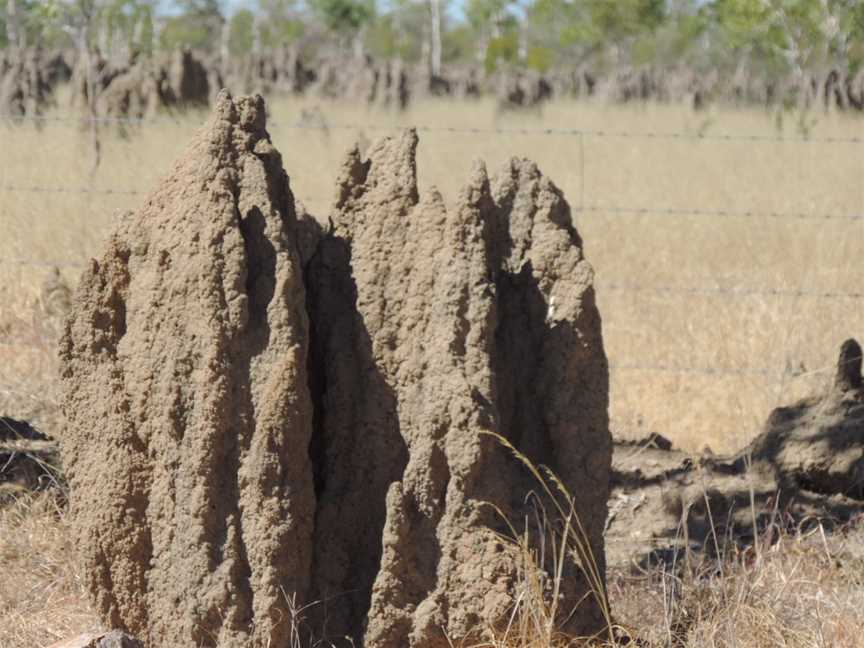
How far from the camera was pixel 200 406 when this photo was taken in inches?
126

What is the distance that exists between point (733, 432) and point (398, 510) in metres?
3.45

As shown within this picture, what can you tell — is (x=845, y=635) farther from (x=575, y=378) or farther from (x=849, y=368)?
(x=849, y=368)

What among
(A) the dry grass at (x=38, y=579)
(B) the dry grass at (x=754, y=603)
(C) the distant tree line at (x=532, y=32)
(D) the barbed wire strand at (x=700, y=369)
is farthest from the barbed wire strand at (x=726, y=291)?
(C) the distant tree line at (x=532, y=32)

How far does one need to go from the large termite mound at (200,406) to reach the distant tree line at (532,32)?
23441 millimetres

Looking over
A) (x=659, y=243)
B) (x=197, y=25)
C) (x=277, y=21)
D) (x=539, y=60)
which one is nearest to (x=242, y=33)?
(x=277, y=21)

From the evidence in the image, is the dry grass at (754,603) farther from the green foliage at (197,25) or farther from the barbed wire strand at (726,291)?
the green foliage at (197,25)

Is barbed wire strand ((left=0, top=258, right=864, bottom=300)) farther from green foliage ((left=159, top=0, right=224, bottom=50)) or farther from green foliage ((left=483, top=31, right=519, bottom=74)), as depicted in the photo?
green foliage ((left=159, top=0, right=224, bottom=50))

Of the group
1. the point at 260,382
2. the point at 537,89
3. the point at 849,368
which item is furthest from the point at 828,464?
the point at 537,89

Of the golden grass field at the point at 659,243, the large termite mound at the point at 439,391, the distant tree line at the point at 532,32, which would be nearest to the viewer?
the large termite mound at the point at 439,391

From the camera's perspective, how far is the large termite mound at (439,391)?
3.17 meters

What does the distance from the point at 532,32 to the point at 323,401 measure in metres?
65.7

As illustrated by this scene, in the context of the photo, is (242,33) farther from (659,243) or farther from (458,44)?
(659,243)

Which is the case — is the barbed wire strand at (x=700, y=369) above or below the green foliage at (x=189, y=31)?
below

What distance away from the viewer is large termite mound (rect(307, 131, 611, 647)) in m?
3.17
